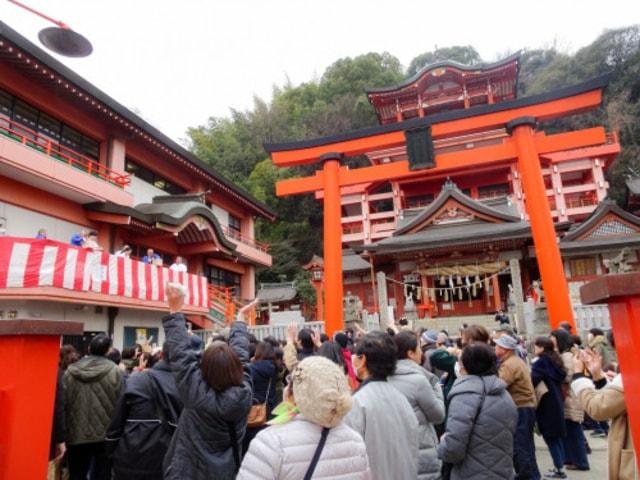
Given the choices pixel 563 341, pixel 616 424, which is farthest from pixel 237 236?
pixel 616 424

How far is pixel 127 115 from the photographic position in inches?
547

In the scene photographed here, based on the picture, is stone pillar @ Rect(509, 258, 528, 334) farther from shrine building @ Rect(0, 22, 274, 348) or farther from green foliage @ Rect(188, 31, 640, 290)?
green foliage @ Rect(188, 31, 640, 290)

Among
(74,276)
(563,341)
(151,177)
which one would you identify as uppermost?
(151,177)

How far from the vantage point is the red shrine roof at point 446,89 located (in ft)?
104

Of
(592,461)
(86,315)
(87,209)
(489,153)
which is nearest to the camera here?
(592,461)

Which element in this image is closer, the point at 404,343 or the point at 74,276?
the point at 404,343

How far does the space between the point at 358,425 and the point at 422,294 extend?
1933 centimetres

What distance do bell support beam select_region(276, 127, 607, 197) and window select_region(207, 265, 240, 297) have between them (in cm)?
715

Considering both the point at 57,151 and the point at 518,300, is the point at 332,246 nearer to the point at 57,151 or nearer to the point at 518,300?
the point at 518,300

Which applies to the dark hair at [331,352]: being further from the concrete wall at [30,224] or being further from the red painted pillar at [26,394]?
the concrete wall at [30,224]

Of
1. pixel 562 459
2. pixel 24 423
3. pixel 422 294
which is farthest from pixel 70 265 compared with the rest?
pixel 422 294

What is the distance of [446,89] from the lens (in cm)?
3394

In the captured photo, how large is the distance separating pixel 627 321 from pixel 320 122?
40.2 m

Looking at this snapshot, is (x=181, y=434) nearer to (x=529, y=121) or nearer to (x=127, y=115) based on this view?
(x=529, y=121)
